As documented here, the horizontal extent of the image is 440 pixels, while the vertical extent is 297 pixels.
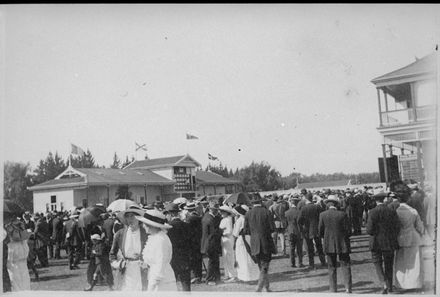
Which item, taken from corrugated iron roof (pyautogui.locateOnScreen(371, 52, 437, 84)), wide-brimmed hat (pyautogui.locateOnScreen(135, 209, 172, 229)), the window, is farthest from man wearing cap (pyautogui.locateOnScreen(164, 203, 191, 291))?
corrugated iron roof (pyautogui.locateOnScreen(371, 52, 437, 84))

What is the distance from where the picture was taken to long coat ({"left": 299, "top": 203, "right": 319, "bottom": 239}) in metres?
9.27

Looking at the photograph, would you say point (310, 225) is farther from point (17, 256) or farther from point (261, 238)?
point (17, 256)

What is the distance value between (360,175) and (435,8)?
10.9ft

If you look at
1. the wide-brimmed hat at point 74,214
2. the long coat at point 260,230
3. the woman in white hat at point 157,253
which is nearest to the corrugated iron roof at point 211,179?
Answer: the long coat at point 260,230

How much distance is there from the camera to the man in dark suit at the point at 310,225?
923cm

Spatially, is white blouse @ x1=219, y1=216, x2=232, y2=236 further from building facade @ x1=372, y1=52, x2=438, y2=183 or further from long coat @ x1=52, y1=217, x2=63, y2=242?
long coat @ x1=52, y1=217, x2=63, y2=242

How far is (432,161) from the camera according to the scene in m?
7.46

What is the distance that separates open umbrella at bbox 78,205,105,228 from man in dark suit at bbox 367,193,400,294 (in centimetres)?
592

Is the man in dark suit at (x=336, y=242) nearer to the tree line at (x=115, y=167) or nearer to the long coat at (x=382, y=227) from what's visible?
the long coat at (x=382, y=227)

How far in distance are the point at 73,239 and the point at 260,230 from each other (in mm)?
5242

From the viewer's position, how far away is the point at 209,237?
845 cm

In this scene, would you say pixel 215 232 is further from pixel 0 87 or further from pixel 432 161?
pixel 0 87

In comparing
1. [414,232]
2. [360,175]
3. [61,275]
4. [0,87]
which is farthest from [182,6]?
[61,275]

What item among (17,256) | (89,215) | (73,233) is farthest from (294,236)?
(17,256)
